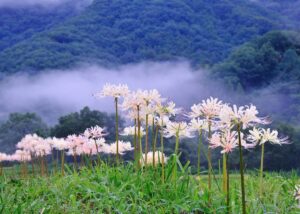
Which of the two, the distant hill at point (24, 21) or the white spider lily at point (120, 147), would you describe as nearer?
the white spider lily at point (120, 147)

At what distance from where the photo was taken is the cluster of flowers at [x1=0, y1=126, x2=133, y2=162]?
4.80 meters

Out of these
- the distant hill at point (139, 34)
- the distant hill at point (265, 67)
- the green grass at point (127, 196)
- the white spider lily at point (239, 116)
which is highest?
the distant hill at point (139, 34)

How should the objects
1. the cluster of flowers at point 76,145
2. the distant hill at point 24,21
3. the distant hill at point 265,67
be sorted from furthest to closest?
1. the distant hill at point 24,21
2. the distant hill at point 265,67
3. the cluster of flowers at point 76,145

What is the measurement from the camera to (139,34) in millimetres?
85750

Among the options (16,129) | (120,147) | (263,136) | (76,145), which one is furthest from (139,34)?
(263,136)

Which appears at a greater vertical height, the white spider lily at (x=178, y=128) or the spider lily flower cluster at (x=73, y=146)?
the white spider lily at (x=178, y=128)

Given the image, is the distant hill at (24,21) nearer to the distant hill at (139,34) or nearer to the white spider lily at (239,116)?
the distant hill at (139,34)

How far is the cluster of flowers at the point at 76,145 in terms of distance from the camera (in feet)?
15.8

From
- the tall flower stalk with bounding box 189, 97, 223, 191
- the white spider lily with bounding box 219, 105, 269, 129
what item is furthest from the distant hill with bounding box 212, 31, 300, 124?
the white spider lily with bounding box 219, 105, 269, 129

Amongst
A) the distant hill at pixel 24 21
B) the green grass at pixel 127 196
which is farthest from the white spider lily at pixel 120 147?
the distant hill at pixel 24 21

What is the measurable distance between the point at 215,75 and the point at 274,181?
57583 mm

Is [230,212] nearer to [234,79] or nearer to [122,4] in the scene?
[234,79]

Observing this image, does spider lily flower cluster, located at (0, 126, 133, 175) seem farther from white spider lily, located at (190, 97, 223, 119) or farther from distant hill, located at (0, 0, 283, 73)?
distant hill, located at (0, 0, 283, 73)

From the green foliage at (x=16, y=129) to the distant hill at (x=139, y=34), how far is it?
3210 cm
